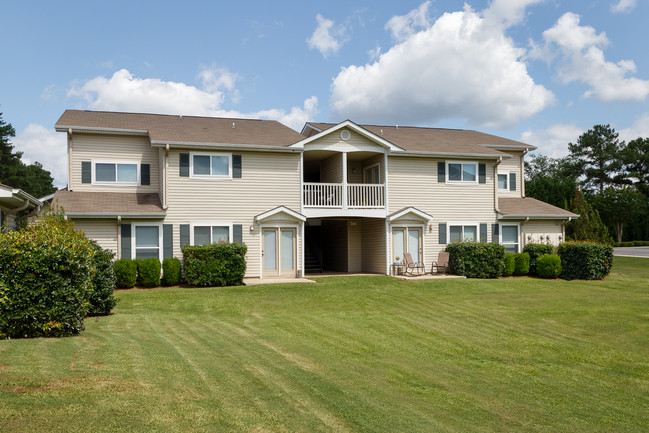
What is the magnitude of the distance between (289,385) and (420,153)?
1759cm

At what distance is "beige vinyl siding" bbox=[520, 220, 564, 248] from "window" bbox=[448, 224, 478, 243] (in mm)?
2659

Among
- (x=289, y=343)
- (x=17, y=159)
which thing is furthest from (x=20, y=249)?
(x=17, y=159)

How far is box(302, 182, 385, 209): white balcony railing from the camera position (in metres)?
23.0

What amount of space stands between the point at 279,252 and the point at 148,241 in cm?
501

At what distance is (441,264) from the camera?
76.1ft

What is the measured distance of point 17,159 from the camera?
198 feet

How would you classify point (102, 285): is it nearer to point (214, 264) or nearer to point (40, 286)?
point (40, 286)

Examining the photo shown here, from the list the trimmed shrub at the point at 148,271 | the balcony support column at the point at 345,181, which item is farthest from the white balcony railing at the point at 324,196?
the trimmed shrub at the point at 148,271

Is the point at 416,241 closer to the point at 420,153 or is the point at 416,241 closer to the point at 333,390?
the point at 420,153

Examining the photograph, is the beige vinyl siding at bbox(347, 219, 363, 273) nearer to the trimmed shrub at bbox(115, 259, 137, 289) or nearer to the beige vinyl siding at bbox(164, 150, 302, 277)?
the beige vinyl siding at bbox(164, 150, 302, 277)

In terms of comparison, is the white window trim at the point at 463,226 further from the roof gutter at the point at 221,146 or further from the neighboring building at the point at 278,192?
the roof gutter at the point at 221,146

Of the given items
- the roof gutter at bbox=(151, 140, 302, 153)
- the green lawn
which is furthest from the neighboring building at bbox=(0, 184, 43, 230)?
the roof gutter at bbox=(151, 140, 302, 153)

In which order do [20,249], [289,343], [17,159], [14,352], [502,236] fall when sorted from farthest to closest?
[17,159]
[502,236]
[289,343]
[20,249]
[14,352]

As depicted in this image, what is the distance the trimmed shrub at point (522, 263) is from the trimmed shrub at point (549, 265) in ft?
1.53
